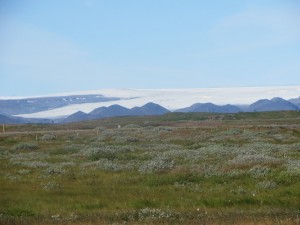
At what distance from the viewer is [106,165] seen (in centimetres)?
2958

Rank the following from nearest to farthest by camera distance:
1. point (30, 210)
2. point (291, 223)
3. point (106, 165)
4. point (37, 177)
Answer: point (291, 223) < point (30, 210) < point (37, 177) < point (106, 165)

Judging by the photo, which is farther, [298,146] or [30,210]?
[298,146]

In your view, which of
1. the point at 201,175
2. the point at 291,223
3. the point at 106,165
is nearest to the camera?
the point at 291,223

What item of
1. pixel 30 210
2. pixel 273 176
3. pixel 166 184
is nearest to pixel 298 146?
pixel 273 176

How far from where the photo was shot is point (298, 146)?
131 feet

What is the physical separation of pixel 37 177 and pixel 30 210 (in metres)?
8.92

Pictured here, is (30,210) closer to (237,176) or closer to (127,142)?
(237,176)

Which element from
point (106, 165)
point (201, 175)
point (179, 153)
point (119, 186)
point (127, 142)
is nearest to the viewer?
point (119, 186)

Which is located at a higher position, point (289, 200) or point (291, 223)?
point (291, 223)

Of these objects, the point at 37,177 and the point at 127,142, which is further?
the point at 127,142

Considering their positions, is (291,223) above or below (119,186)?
above

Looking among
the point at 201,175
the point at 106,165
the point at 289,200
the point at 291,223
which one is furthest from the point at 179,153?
the point at 291,223

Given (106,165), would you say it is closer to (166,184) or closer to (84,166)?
(84,166)

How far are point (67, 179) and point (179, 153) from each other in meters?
12.4
